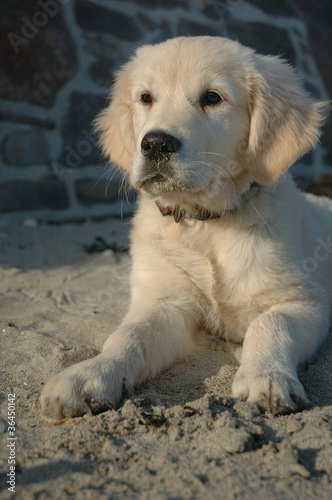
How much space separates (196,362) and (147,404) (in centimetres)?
63

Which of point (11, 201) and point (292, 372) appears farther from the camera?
point (11, 201)

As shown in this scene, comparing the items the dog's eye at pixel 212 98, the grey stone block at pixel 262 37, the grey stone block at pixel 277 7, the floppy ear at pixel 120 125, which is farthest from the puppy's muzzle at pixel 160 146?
the grey stone block at pixel 277 7

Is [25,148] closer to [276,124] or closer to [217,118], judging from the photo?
[217,118]

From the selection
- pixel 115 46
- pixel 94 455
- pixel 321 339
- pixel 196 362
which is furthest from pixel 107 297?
pixel 115 46

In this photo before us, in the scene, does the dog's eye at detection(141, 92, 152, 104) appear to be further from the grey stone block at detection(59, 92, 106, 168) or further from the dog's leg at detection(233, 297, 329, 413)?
the grey stone block at detection(59, 92, 106, 168)

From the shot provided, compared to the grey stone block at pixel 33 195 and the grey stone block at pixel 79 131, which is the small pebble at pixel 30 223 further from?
the grey stone block at pixel 79 131

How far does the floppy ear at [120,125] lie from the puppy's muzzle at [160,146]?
75cm

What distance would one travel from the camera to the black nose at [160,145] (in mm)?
2395

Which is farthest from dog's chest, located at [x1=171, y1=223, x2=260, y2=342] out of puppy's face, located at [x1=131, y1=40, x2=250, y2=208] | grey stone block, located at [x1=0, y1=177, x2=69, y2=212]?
grey stone block, located at [x1=0, y1=177, x2=69, y2=212]

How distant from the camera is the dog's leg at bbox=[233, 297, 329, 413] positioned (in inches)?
81.4

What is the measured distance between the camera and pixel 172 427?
189 centimetres

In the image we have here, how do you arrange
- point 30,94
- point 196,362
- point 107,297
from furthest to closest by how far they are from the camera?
1. point 30,94
2. point 107,297
3. point 196,362

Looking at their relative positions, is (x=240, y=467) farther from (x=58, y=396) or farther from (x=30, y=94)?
(x=30, y=94)

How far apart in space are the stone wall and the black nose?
2873 millimetres
